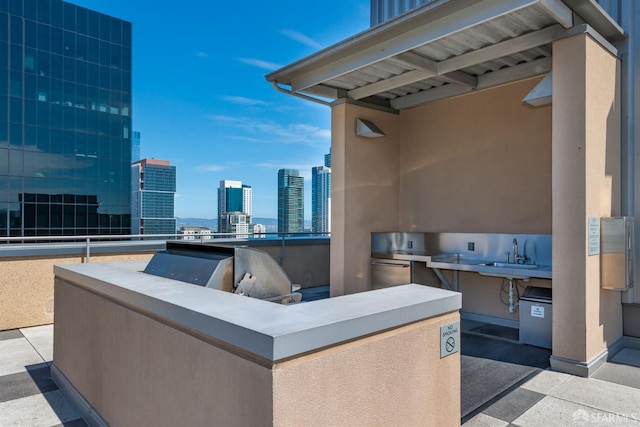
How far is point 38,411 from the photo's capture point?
7.88 ft

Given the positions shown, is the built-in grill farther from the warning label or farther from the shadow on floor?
the shadow on floor

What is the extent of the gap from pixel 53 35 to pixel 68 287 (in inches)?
654

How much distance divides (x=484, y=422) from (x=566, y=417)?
508 millimetres

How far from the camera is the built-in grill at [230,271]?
2.10 m

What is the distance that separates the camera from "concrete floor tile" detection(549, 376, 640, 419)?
2.48 metres

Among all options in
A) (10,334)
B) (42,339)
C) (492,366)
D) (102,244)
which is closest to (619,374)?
(492,366)

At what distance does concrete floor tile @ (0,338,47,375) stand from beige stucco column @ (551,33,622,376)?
13.7 feet

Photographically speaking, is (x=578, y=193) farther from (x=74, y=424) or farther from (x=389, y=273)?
(x=74, y=424)

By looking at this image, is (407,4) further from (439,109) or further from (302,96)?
(302,96)

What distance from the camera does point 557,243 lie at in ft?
10.3

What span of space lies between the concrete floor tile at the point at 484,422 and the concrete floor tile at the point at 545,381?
0.63m

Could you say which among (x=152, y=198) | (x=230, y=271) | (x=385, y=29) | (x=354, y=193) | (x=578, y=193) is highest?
(x=385, y=29)

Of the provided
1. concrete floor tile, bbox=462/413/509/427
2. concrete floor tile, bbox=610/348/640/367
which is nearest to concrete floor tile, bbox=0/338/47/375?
concrete floor tile, bbox=462/413/509/427

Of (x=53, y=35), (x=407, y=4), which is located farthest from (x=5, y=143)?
(x=407, y=4)
